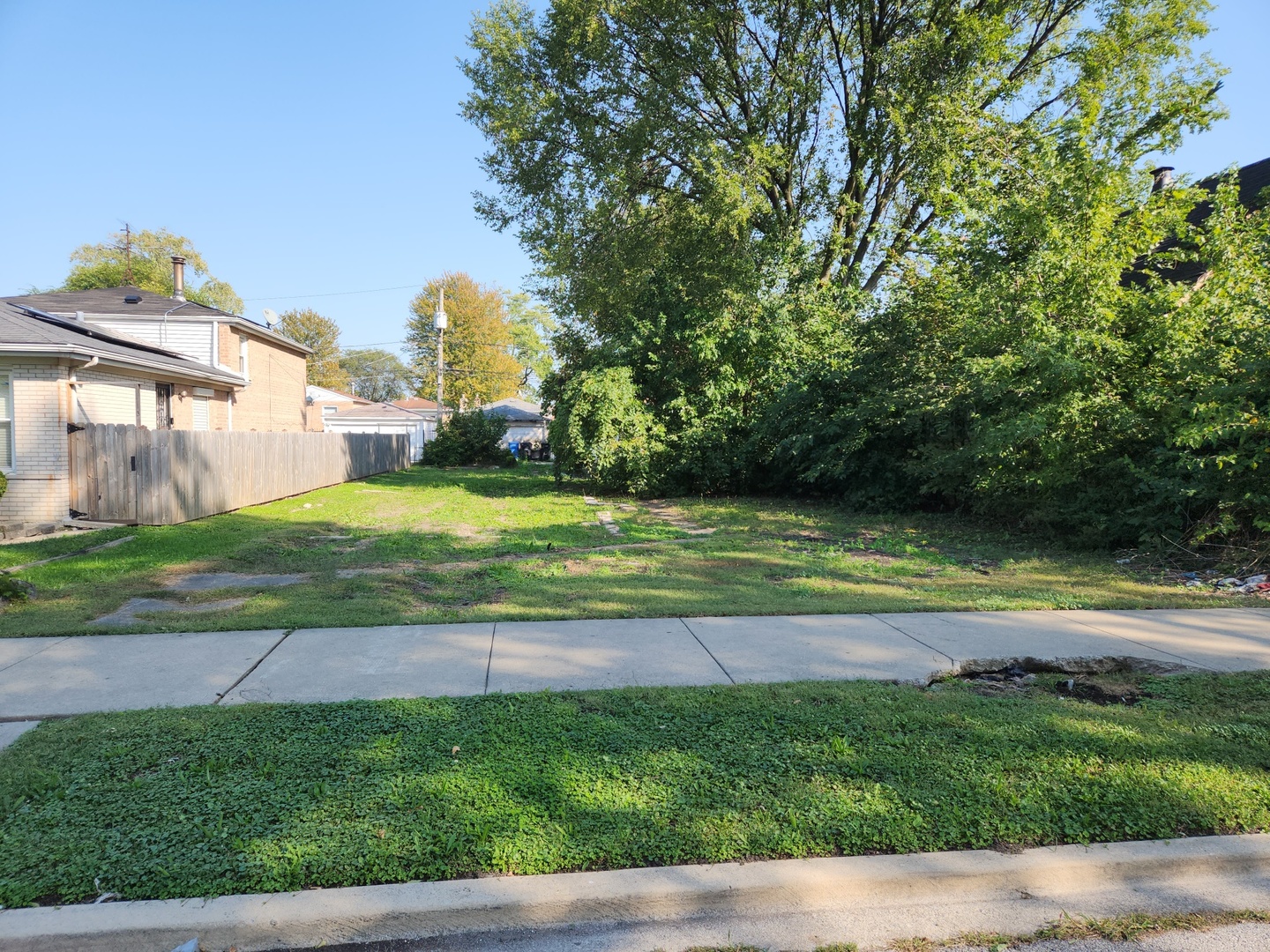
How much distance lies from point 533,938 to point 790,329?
17114 mm

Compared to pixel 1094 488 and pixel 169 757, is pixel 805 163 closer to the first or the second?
pixel 1094 488

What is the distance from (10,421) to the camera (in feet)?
41.0

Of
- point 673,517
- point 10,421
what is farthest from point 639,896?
point 10,421

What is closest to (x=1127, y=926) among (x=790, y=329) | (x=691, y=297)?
(x=790, y=329)

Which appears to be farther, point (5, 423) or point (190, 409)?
point (190, 409)

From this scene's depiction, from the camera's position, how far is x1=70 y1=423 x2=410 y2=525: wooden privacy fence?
41.8 ft

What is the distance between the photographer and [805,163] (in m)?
21.1

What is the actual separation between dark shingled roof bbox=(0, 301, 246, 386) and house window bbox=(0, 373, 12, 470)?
70 centimetres

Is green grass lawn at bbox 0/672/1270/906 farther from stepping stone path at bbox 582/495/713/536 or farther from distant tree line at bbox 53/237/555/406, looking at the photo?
distant tree line at bbox 53/237/555/406

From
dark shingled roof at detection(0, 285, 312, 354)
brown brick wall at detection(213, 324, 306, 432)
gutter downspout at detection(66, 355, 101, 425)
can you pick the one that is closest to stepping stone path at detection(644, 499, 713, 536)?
gutter downspout at detection(66, 355, 101, 425)

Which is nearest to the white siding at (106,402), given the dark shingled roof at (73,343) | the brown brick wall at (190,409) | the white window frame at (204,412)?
the dark shingled roof at (73,343)

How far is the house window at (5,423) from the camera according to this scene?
1247cm

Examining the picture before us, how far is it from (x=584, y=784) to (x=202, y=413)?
19945 mm

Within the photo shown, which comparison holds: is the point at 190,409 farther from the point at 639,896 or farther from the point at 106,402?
the point at 639,896
